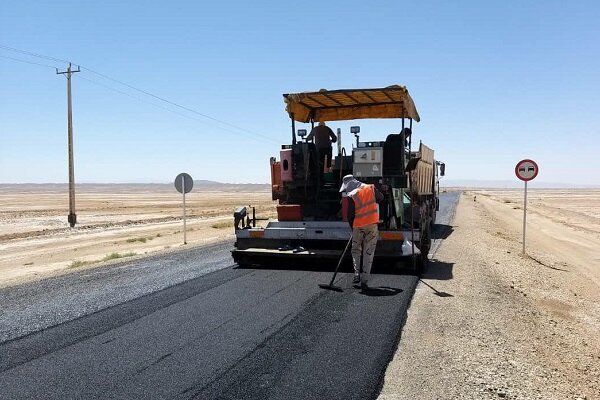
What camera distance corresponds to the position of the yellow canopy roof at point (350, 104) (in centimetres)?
962

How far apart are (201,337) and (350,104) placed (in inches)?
262

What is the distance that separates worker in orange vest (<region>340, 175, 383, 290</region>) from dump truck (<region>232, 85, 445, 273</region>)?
1044mm

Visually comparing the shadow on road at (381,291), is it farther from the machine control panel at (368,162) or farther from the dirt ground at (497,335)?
the machine control panel at (368,162)

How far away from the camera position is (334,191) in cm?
1044

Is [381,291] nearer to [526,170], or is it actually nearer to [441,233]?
[526,170]

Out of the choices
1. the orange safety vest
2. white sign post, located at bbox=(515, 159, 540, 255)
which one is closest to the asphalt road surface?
the orange safety vest

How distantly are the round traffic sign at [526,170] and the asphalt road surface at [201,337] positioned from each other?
633 centimetres

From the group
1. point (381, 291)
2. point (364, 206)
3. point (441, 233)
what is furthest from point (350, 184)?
point (441, 233)

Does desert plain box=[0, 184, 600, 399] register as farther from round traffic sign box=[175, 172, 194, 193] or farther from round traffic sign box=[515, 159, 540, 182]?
round traffic sign box=[175, 172, 194, 193]

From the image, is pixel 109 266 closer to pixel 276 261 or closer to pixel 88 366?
pixel 276 261

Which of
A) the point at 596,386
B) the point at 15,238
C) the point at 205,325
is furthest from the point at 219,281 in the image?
the point at 15,238

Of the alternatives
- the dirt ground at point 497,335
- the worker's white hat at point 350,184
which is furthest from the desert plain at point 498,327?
the worker's white hat at point 350,184

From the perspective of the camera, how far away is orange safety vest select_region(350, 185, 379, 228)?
802 centimetres

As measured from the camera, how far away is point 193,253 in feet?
42.2
